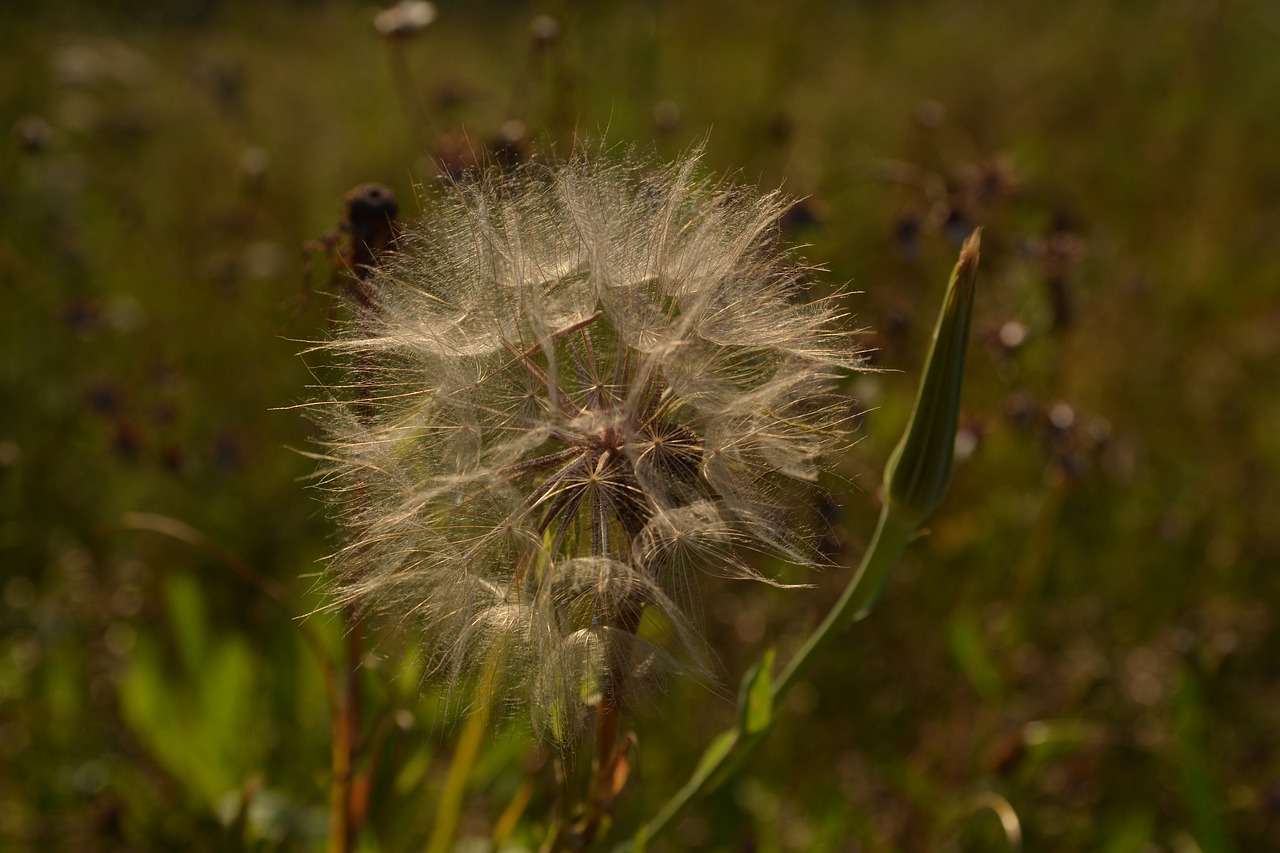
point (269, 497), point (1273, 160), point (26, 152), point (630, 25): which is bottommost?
point (1273, 160)

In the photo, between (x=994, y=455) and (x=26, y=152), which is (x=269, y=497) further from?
(x=994, y=455)

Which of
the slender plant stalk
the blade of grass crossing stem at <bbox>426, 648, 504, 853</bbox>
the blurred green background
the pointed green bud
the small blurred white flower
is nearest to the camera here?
the pointed green bud

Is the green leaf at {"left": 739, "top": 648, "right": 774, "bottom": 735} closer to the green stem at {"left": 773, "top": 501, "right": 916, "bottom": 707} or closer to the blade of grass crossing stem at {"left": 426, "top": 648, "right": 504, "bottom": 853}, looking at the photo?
the green stem at {"left": 773, "top": 501, "right": 916, "bottom": 707}

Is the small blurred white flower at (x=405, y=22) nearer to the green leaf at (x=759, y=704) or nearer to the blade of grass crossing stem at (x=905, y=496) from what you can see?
the blade of grass crossing stem at (x=905, y=496)

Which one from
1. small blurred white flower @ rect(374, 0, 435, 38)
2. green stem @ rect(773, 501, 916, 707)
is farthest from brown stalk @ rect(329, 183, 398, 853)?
small blurred white flower @ rect(374, 0, 435, 38)

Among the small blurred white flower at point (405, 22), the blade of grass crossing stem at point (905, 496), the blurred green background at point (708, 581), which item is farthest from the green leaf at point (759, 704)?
the small blurred white flower at point (405, 22)

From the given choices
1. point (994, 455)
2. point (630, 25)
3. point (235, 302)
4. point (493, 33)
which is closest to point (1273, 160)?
point (994, 455)
